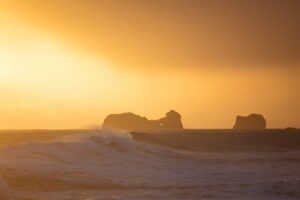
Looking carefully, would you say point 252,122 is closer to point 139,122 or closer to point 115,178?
point 139,122

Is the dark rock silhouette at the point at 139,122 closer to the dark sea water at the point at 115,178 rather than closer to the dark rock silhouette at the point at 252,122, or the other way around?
the dark rock silhouette at the point at 252,122

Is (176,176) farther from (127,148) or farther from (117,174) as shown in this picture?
(127,148)

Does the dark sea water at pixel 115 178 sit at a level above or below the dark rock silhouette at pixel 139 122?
below

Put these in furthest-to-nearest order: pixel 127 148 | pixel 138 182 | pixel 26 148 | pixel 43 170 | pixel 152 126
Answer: pixel 152 126 < pixel 127 148 < pixel 26 148 < pixel 43 170 < pixel 138 182

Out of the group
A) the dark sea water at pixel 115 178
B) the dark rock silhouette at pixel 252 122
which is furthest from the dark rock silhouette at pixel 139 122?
the dark sea water at pixel 115 178

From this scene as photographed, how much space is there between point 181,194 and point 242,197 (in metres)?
2.15

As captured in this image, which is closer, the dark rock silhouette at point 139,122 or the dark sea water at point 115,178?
the dark sea water at point 115,178

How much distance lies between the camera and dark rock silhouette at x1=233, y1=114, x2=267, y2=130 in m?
148

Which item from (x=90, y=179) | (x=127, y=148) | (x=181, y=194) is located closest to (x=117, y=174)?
(x=90, y=179)

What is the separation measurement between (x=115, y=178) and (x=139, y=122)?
124 metres

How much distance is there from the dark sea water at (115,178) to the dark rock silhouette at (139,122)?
335 ft

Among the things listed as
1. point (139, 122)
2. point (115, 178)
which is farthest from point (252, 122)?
point (115, 178)

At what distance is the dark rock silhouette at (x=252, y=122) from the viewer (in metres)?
148

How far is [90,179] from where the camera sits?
2655cm
